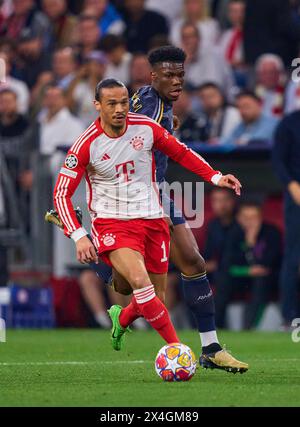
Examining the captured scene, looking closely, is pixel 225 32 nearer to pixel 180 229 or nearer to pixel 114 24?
pixel 114 24

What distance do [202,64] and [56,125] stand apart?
2389mm

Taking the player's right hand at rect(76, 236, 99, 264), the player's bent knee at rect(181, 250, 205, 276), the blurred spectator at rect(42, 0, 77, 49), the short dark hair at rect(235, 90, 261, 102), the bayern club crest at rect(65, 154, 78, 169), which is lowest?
the player's bent knee at rect(181, 250, 205, 276)

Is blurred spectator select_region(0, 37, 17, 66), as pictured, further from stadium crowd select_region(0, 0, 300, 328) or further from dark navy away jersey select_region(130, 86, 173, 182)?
dark navy away jersey select_region(130, 86, 173, 182)

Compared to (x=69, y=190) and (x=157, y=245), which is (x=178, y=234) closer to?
(x=157, y=245)

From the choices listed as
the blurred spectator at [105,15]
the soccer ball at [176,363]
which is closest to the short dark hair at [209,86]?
the blurred spectator at [105,15]

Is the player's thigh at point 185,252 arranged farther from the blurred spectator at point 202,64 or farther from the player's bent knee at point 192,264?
the blurred spectator at point 202,64

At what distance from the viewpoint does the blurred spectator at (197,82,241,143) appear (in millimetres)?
17016

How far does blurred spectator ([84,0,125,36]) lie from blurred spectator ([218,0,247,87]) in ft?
7.11

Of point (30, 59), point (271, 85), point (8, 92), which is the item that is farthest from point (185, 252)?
point (30, 59)

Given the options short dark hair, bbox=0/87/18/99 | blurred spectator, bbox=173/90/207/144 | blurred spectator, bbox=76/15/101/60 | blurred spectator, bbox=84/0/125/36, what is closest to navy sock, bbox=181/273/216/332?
blurred spectator, bbox=173/90/207/144

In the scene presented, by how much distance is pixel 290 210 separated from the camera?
1492cm

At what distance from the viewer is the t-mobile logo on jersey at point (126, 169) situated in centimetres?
951

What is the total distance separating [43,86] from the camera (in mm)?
19469
